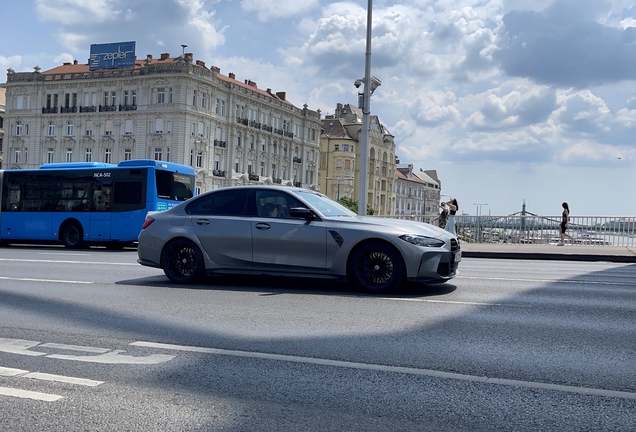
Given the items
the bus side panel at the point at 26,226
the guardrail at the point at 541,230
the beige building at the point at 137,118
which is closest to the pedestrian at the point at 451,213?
the guardrail at the point at 541,230

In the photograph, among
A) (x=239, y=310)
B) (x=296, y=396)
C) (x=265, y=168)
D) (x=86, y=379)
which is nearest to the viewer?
(x=296, y=396)

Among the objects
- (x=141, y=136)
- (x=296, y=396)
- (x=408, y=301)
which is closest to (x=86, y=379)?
(x=296, y=396)

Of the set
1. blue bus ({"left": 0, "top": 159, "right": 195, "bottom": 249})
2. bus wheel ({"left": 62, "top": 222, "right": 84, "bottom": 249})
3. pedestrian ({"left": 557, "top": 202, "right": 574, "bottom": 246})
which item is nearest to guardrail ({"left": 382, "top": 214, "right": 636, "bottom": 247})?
pedestrian ({"left": 557, "top": 202, "right": 574, "bottom": 246})

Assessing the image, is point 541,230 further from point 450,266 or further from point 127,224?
point 450,266

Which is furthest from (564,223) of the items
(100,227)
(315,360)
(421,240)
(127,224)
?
(315,360)

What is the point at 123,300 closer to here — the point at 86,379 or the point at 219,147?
the point at 86,379

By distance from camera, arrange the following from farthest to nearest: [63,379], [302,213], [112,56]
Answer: [112,56]
[302,213]
[63,379]

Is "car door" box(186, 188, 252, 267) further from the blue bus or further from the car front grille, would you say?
the blue bus

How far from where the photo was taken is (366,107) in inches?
912

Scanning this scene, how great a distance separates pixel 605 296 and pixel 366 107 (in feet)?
46.8

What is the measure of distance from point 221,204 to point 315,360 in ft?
18.5

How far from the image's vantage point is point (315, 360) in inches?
221

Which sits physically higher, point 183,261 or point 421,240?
point 421,240

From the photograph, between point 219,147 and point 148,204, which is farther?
point 219,147
